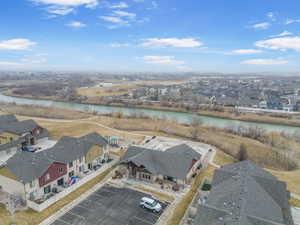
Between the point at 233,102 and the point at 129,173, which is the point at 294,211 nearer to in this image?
the point at 129,173

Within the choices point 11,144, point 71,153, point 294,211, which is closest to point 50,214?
point 71,153

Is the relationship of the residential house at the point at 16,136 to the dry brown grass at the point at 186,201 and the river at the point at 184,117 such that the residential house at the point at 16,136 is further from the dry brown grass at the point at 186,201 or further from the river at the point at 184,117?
the river at the point at 184,117

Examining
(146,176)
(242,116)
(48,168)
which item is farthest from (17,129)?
(242,116)

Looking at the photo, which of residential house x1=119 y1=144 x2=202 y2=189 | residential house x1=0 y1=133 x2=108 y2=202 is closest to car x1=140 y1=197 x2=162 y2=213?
residential house x1=119 y1=144 x2=202 y2=189

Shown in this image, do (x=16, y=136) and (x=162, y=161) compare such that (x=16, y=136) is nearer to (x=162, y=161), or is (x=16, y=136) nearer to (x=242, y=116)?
(x=162, y=161)

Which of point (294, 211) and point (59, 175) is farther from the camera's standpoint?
point (59, 175)
